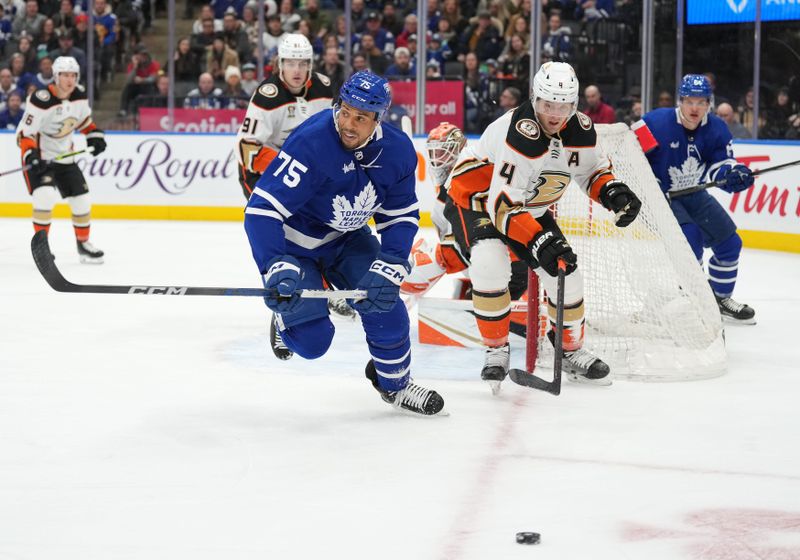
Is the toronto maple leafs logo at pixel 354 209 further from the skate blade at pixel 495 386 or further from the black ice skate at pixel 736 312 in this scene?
the black ice skate at pixel 736 312

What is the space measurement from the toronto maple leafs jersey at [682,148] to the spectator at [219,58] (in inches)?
218

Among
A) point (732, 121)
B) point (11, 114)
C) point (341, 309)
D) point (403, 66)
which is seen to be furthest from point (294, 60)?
point (11, 114)

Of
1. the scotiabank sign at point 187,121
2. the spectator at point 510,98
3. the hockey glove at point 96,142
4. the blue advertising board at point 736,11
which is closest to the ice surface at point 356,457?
the hockey glove at point 96,142

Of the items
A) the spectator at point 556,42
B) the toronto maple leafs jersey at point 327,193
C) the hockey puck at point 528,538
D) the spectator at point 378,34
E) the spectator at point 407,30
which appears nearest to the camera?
the hockey puck at point 528,538

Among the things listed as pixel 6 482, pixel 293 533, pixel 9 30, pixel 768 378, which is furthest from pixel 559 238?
pixel 9 30

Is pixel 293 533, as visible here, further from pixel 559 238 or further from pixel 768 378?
pixel 768 378

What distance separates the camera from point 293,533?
241 centimetres

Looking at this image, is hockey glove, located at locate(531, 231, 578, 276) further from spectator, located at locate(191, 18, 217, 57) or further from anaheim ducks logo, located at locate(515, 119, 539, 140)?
spectator, located at locate(191, 18, 217, 57)

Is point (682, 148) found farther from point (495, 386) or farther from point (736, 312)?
point (495, 386)

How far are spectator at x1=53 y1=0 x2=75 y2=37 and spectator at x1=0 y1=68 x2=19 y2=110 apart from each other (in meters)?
0.58

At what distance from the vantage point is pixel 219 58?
9867mm

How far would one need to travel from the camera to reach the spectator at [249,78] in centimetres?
974

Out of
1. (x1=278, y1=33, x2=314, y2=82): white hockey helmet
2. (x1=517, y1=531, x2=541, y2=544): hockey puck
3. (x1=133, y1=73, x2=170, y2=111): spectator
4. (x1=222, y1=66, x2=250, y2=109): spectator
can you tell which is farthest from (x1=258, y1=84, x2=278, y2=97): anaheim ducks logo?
(x1=133, y1=73, x2=170, y2=111): spectator

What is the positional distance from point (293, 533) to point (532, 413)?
1.24 meters
